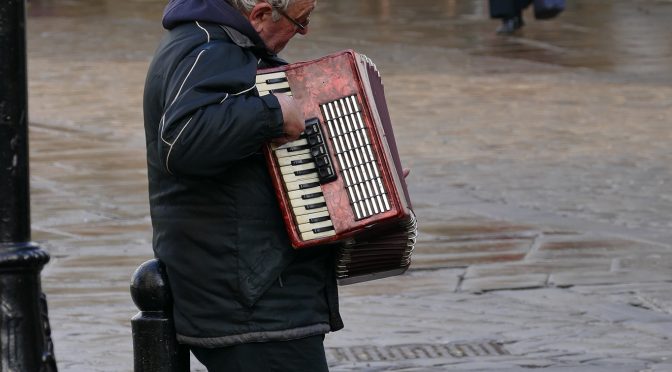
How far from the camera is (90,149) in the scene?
11.6m

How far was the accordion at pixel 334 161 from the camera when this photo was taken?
350cm

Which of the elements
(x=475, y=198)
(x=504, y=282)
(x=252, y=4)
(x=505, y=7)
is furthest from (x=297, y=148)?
(x=505, y=7)

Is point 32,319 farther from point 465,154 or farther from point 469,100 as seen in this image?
point 469,100

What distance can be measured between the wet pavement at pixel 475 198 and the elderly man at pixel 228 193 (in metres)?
2.33

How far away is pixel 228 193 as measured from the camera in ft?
11.5

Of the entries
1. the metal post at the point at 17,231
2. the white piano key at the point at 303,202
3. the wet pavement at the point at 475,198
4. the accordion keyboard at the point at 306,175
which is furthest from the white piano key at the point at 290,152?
the wet pavement at the point at 475,198

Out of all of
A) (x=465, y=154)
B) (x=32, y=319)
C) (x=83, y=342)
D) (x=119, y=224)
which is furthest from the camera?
(x=465, y=154)

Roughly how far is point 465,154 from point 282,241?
25.7 ft

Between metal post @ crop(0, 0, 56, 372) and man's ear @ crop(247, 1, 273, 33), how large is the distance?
54cm

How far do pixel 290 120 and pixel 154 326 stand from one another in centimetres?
63

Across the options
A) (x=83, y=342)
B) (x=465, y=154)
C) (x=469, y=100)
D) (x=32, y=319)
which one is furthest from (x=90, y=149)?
(x=32, y=319)

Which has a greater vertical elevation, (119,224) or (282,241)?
(282,241)

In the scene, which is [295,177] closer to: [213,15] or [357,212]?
[357,212]

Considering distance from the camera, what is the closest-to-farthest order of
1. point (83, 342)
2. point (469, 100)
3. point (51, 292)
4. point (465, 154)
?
point (83, 342)
point (51, 292)
point (465, 154)
point (469, 100)
